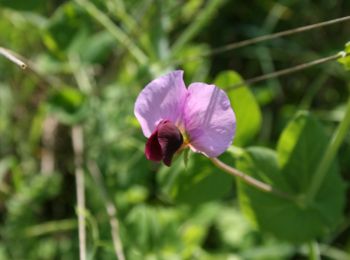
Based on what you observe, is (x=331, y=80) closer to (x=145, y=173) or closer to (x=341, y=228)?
(x=341, y=228)

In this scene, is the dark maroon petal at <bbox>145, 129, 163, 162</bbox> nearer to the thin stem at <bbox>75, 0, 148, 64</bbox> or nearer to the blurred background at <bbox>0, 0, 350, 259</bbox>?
the blurred background at <bbox>0, 0, 350, 259</bbox>

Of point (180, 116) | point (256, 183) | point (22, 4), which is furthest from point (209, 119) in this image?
point (22, 4)

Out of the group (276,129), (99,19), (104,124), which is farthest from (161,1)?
(276,129)

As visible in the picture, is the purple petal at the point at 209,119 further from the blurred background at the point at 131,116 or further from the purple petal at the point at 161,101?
the blurred background at the point at 131,116

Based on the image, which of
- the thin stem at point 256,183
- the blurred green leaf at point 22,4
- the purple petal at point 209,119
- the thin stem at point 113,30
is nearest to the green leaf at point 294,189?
the thin stem at point 256,183

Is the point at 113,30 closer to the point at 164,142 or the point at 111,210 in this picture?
the point at 111,210
